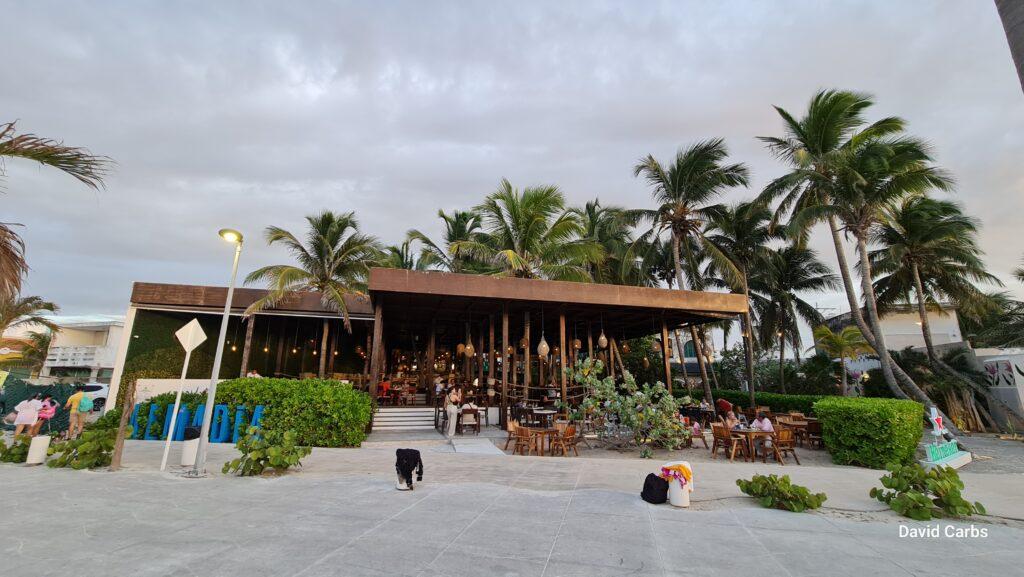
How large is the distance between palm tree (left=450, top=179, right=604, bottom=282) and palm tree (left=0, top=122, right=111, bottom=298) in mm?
11117

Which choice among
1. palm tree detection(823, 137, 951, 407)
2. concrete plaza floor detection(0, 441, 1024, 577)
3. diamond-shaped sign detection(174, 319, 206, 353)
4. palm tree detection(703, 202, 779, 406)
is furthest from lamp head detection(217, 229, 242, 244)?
palm tree detection(703, 202, 779, 406)

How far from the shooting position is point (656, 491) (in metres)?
5.59

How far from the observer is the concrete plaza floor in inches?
139

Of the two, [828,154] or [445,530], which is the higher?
[828,154]

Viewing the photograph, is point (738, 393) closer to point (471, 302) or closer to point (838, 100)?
point (838, 100)

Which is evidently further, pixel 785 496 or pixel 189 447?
pixel 189 447

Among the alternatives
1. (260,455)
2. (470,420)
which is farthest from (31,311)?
(260,455)

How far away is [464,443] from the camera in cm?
1062

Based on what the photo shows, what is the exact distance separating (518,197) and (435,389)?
320 inches

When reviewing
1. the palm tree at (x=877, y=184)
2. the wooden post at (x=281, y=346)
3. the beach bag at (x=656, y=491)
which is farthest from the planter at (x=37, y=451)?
the palm tree at (x=877, y=184)

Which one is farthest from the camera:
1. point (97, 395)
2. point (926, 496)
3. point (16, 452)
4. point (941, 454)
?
point (97, 395)

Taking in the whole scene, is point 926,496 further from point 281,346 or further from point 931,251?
point 281,346

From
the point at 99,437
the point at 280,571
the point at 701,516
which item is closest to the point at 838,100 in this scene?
the point at 701,516

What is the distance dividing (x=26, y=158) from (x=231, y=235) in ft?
11.7
